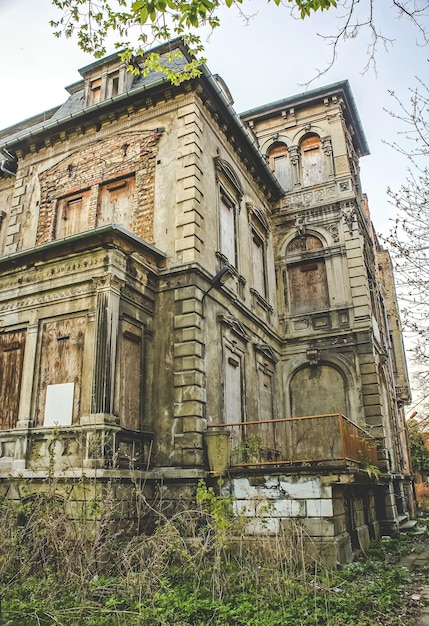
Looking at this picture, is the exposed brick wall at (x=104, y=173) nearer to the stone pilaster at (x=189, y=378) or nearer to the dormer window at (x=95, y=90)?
the dormer window at (x=95, y=90)

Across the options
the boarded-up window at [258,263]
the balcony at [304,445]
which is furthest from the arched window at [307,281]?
the balcony at [304,445]

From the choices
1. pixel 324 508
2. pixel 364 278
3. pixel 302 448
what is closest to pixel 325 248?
pixel 364 278

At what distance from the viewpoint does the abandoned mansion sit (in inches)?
391

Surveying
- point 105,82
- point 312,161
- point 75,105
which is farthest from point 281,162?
point 75,105

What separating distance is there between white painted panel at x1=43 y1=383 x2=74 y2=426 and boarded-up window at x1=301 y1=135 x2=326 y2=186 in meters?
12.5

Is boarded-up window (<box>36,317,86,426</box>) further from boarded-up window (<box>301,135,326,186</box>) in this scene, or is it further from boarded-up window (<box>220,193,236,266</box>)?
boarded-up window (<box>301,135,326,186</box>)

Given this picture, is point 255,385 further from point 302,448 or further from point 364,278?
point 364,278

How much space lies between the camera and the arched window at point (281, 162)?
1944 cm

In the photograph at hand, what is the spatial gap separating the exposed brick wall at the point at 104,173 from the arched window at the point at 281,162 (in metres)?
7.07

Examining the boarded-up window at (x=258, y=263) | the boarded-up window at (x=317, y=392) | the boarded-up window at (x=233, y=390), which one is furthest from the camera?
the boarded-up window at (x=258, y=263)

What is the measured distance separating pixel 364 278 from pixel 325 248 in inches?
70.1

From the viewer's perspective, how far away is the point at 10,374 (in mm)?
11352

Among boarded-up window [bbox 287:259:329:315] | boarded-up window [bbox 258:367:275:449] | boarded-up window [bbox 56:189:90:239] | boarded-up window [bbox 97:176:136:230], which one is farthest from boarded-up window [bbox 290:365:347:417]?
boarded-up window [bbox 56:189:90:239]

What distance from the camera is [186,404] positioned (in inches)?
432
